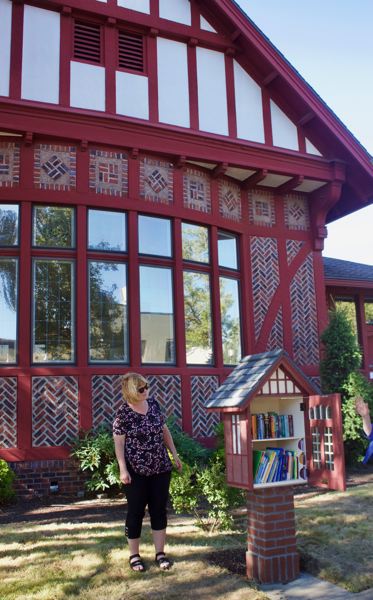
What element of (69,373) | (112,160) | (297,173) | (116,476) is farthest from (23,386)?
(297,173)

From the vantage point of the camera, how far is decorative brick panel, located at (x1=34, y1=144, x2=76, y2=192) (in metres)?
9.64

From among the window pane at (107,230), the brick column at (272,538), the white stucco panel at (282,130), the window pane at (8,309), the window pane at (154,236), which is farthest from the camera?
the white stucco panel at (282,130)

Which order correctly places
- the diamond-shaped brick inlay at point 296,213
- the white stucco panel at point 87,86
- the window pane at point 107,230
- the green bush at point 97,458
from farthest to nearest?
1. the diamond-shaped brick inlay at point 296,213
2. the white stucco panel at point 87,86
3. the window pane at point 107,230
4. the green bush at point 97,458

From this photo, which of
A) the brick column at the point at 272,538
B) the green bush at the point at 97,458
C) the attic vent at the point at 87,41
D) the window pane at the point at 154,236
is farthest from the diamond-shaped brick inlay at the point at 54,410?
the attic vent at the point at 87,41

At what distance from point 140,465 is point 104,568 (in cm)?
95

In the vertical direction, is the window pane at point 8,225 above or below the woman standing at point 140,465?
above

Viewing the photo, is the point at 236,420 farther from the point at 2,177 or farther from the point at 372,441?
the point at 2,177

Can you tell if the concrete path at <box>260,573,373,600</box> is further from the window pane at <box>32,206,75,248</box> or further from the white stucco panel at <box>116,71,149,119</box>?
the white stucco panel at <box>116,71,149,119</box>

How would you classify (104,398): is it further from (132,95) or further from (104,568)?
(132,95)

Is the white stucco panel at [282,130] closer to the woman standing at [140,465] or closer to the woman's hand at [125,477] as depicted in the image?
the woman standing at [140,465]

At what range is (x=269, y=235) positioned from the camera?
12.0 meters

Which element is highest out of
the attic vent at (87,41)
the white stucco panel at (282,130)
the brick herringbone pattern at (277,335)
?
the attic vent at (87,41)

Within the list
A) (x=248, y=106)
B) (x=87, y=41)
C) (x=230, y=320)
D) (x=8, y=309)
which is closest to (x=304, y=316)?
(x=230, y=320)

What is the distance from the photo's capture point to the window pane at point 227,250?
11242mm
